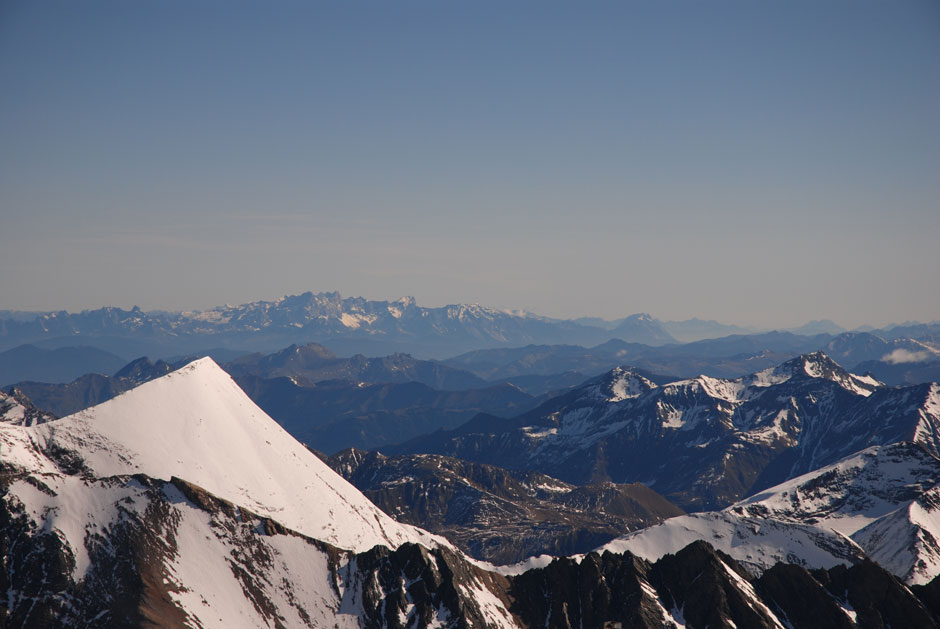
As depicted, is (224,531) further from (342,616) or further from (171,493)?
(342,616)

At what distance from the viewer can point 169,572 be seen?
599 feet

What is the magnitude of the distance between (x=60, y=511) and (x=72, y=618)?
1078 inches

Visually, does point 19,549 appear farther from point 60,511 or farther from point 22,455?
point 22,455

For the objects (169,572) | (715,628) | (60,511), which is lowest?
(715,628)

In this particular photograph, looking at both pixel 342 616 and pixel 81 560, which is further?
pixel 342 616

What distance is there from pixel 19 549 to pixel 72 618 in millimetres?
20954

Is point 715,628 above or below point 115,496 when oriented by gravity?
below

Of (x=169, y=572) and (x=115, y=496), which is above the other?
(x=115, y=496)

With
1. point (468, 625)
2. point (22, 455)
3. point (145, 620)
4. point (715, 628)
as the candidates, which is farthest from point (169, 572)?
point (715, 628)

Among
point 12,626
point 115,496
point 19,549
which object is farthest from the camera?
point 115,496

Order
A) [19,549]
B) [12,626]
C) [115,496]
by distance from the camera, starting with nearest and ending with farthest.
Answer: [12,626]
[19,549]
[115,496]

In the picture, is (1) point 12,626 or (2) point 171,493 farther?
(2) point 171,493

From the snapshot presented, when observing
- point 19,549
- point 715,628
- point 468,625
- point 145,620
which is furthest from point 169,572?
point 715,628

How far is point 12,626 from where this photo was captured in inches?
6294
